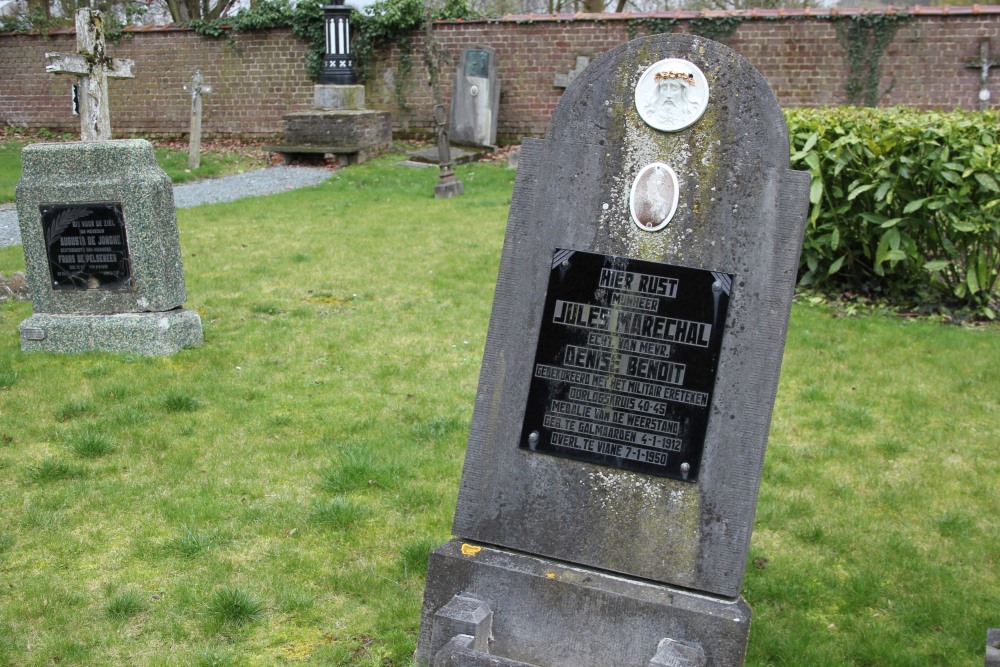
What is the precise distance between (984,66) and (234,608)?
708 inches

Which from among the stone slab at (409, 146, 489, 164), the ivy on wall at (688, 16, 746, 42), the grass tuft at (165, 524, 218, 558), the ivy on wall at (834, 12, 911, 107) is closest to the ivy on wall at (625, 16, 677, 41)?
the ivy on wall at (688, 16, 746, 42)

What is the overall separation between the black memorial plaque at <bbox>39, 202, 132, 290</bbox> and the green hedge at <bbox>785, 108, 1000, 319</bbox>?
5156mm

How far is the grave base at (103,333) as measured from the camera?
6.44 meters

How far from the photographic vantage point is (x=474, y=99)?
18719 mm

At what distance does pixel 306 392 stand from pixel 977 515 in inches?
147

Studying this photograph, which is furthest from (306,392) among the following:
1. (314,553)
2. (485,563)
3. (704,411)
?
(704,411)

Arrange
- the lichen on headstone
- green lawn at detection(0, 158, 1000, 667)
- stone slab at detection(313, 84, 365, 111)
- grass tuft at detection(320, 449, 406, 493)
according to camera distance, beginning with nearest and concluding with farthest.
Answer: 1. green lawn at detection(0, 158, 1000, 667)
2. grass tuft at detection(320, 449, 406, 493)
3. the lichen on headstone
4. stone slab at detection(313, 84, 365, 111)

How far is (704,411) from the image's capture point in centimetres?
296

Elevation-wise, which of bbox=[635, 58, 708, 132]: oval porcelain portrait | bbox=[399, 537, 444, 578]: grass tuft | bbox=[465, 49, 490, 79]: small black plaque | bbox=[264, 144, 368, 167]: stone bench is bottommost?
bbox=[399, 537, 444, 578]: grass tuft

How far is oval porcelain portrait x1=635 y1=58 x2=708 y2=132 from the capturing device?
294 cm

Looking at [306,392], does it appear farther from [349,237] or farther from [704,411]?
[349,237]

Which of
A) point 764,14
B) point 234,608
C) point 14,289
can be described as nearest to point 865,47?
point 764,14

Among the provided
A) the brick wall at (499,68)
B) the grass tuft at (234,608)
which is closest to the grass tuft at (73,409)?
the grass tuft at (234,608)

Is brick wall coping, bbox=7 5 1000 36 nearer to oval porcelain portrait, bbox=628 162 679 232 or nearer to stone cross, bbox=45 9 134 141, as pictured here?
stone cross, bbox=45 9 134 141
